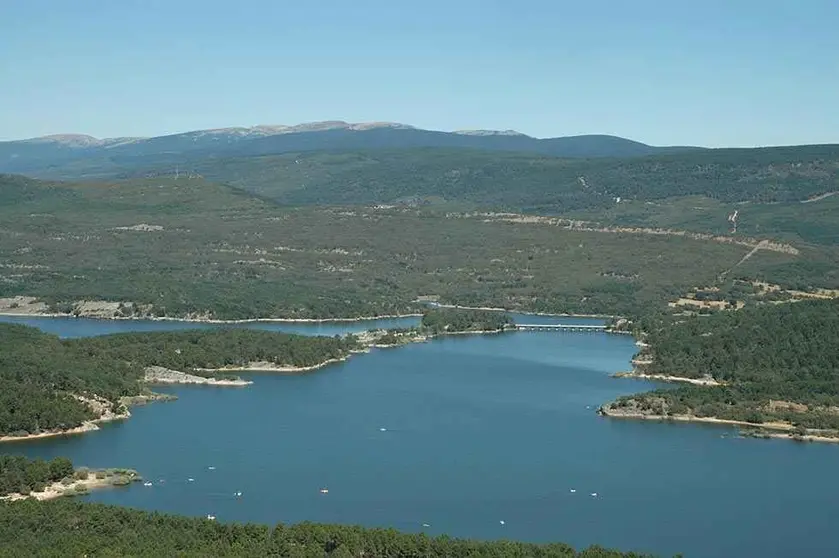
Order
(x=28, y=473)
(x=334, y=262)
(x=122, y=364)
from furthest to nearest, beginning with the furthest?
(x=334, y=262), (x=122, y=364), (x=28, y=473)

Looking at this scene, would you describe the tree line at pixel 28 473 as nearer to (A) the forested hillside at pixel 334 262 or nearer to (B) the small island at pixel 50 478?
(B) the small island at pixel 50 478

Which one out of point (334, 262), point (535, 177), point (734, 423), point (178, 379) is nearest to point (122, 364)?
point (178, 379)

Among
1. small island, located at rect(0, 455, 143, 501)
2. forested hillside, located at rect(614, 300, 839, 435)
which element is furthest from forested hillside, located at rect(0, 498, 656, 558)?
forested hillside, located at rect(614, 300, 839, 435)

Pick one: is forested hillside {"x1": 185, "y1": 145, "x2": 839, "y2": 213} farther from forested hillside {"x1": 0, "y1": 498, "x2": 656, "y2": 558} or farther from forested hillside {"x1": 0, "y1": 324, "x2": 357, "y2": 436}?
forested hillside {"x1": 0, "y1": 498, "x2": 656, "y2": 558}

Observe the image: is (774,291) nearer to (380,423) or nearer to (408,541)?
(380,423)

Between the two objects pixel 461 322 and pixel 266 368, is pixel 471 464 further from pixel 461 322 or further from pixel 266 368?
pixel 461 322
